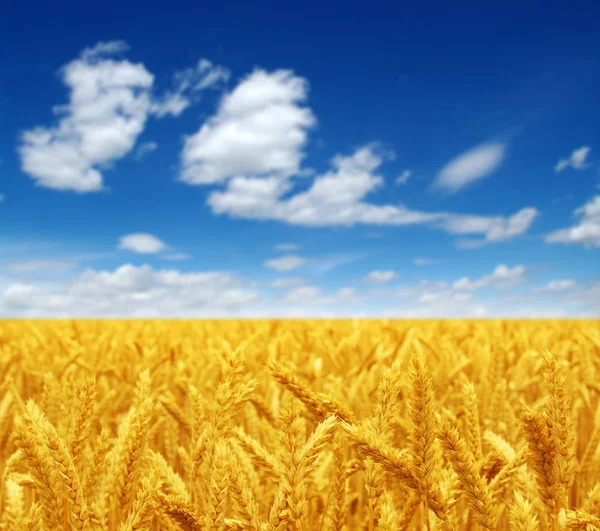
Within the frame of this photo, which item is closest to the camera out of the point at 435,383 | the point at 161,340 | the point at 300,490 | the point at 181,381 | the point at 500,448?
the point at 300,490

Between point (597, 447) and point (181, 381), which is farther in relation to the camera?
point (181, 381)

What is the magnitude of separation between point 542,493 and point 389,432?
11.0 inches

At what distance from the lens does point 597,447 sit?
75.2 inches

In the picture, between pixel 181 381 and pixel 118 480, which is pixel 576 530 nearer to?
pixel 118 480

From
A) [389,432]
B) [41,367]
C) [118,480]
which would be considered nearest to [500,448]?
[389,432]

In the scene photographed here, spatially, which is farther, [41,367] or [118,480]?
[41,367]

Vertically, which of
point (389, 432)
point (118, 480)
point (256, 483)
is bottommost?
point (256, 483)

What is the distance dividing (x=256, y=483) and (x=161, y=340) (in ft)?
13.3

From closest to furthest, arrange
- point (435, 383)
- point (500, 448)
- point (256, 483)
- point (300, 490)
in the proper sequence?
1. point (300, 490)
2. point (500, 448)
3. point (256, 483)
4. point (435, 383)

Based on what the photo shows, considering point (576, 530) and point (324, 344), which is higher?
point (324, 344)

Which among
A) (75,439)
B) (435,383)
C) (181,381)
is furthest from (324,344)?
(75,439)

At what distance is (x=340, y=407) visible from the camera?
0.97 metres

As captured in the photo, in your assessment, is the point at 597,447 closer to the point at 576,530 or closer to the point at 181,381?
the point at 576,530

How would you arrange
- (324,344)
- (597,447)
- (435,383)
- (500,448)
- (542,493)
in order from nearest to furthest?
1. (542,493)
2. (500,448)
3. (597,447)
4. (435,383)
5. (324,344)
